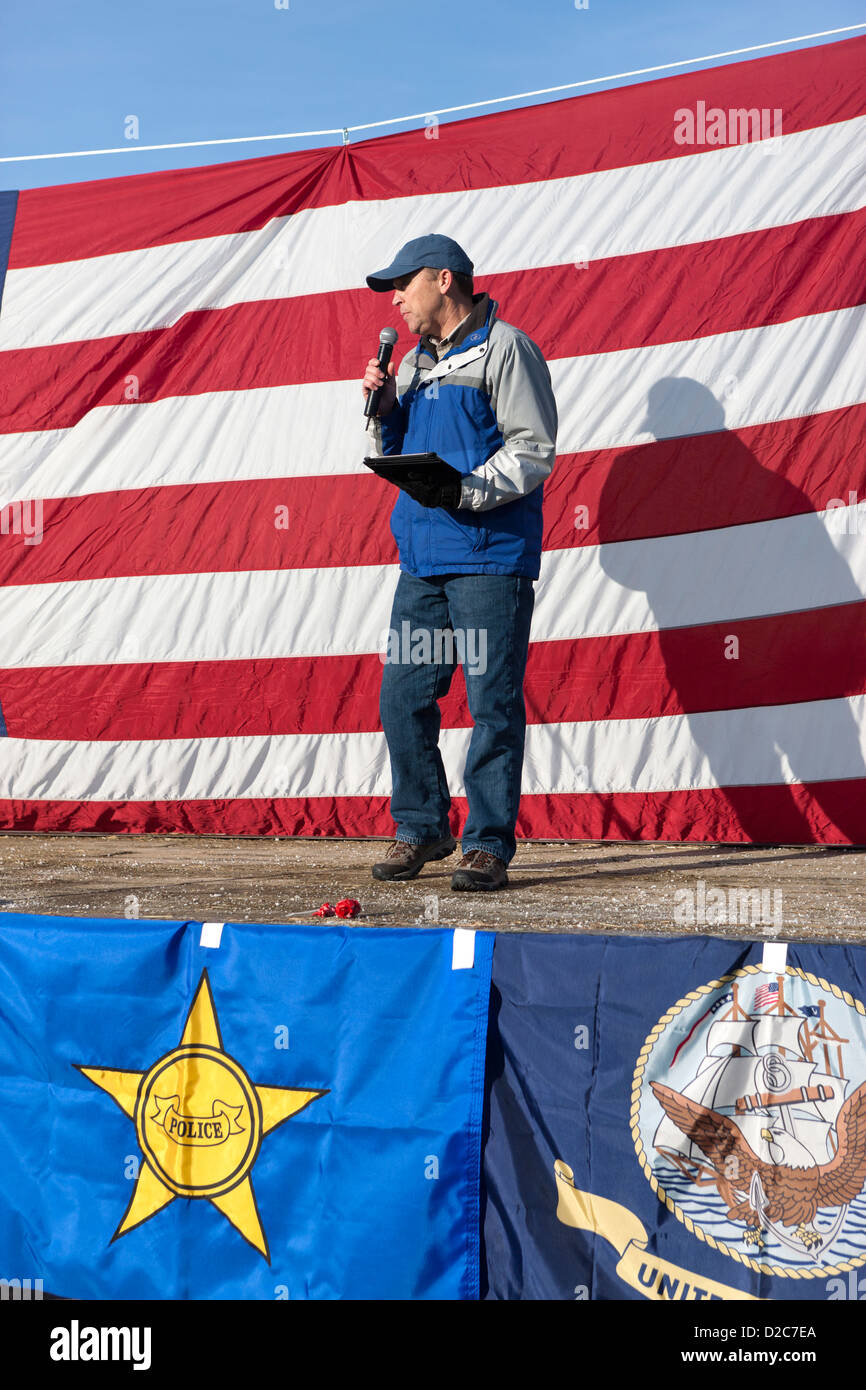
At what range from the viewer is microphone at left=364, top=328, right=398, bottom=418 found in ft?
6.85

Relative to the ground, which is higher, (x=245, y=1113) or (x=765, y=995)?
(x=765, y=995)

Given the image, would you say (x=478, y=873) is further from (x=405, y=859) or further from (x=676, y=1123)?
(x=676, y=1123)

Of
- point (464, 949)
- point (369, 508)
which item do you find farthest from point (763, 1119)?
point (369, 508)

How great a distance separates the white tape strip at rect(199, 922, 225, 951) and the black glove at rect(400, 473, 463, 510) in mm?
799

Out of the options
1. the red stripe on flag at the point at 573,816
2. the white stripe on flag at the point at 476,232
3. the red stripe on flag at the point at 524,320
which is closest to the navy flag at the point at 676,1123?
the red stripe on flag at the point at 573,816

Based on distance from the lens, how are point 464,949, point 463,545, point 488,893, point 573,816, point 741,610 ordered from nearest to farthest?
point 464,949 < point 488,893 < point 463,545 < point 741,610 < point 573,816

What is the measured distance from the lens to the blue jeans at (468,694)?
2057 mm

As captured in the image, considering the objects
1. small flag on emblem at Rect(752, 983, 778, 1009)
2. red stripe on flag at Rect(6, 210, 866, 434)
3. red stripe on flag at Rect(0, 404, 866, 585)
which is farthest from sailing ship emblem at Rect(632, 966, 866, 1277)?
red stripe on flag at Rect(6, 210, 866, 434)

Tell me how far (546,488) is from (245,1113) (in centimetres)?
170

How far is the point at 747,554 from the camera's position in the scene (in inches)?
105

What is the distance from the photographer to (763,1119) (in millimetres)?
1426

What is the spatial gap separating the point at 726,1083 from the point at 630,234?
2.02 metres

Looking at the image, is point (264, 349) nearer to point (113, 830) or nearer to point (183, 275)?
point (183, 275)
